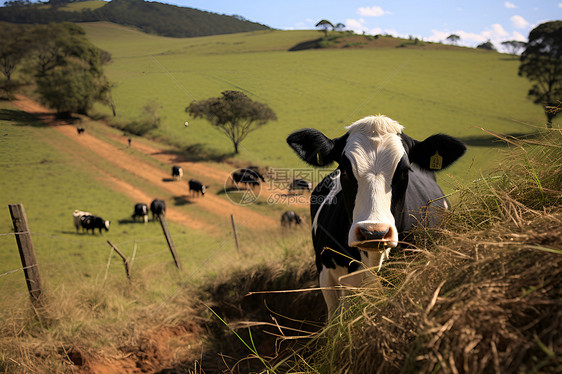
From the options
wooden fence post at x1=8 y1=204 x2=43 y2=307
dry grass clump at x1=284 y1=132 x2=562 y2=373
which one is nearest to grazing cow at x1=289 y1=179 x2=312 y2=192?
wooden fence post at x1=8 y1=204 x2=43 y2=307

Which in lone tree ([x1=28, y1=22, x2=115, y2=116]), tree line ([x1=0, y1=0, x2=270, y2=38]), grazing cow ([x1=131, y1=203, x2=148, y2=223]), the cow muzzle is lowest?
grazing cow ([x1=131, y1=203, x2=148, y2=223])

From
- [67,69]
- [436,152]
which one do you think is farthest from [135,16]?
[436,152]

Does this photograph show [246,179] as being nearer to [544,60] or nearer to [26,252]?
[26,252]

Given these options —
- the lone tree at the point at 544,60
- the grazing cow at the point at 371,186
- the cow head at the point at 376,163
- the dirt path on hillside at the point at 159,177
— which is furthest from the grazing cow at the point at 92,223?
the lone tree at the point at 544,60

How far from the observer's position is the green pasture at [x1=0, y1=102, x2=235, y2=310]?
7.02 metres

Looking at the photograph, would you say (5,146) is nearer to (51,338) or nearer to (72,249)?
(51,338)

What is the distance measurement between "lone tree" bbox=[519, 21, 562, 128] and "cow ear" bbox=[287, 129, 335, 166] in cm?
3560

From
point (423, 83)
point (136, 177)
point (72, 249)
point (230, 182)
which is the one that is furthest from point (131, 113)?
point (423, 83)

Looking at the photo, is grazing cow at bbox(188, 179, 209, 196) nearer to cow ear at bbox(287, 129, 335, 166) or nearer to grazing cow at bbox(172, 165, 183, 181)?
grazing cow at bbox(172, 165, 183, 181)

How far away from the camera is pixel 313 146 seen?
2928mm

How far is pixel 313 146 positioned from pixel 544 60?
39058 mm

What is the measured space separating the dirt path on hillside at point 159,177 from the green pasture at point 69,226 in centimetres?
92

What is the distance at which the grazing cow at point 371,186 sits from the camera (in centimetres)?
217

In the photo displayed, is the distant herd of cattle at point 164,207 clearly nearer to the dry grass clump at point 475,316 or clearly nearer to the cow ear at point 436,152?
the cow ear at point 436,152
